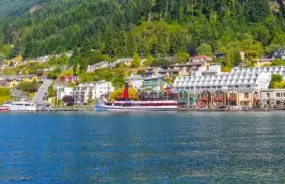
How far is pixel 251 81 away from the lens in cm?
10050

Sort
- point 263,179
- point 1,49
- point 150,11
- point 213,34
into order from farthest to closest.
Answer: point 1,49, point 150,11, point 213,34, point 263,179

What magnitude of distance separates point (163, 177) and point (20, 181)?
6783 millimetres

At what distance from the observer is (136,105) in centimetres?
10594

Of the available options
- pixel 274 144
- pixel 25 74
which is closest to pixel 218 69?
pixel 25 74

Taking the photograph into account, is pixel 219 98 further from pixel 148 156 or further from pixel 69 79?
pixel 148 156

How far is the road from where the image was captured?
12672 centimetres

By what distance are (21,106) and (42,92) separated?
32.3 ft

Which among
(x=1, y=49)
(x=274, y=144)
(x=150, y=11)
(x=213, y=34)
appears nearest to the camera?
(x=274, y=144)

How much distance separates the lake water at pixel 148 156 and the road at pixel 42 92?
72.9 m

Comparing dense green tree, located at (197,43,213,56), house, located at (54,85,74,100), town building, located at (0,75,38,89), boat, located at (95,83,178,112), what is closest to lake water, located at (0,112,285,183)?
boat, located at (95,83,178,112)

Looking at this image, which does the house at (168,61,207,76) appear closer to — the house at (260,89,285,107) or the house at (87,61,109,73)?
the house at (87,61,109,73)

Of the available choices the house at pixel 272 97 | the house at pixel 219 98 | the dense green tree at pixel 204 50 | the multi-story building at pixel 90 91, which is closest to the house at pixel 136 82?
the multi-story building at pixel 90 91

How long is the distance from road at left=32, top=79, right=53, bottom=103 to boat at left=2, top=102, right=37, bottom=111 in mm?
4924

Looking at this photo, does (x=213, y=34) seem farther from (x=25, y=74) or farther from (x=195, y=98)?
(x=25, y=74)
